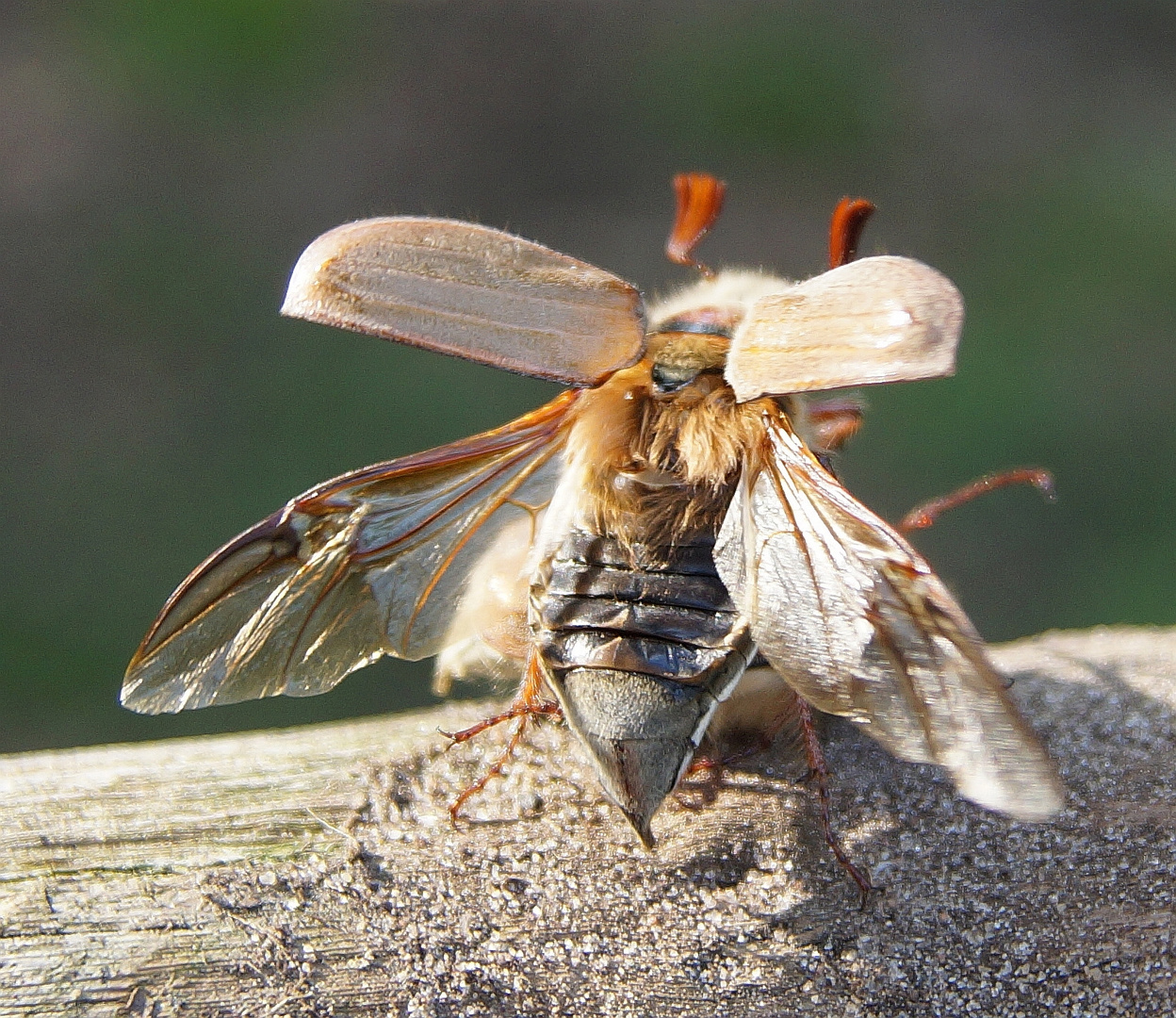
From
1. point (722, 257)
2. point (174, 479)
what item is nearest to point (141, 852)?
point (174, 479)

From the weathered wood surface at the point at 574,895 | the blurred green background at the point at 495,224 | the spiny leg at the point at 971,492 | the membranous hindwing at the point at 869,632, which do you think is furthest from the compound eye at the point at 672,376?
the blurred green background at the point at 495,224

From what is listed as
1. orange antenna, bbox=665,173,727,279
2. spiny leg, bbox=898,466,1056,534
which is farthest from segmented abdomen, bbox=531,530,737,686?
orange antenna, bbox=665,173,727,279

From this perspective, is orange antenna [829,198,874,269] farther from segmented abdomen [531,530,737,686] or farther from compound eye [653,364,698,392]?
segmented abdomen [531,530,737,686]

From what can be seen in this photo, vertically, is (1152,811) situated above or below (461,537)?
below

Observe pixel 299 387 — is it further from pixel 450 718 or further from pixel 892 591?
pixel 892 591

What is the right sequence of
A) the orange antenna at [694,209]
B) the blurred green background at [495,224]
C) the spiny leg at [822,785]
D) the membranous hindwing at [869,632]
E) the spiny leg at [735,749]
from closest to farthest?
1. the membranous hindwing at [869,632]
2. the spiny leg at [822,785]
3. the spiny leg at [735,749]
4. the orange antenna at [694,209]
5. the blurred green background at [495,224]

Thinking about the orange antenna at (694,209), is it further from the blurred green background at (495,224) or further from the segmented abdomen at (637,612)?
the blurred green background at (495,224)
